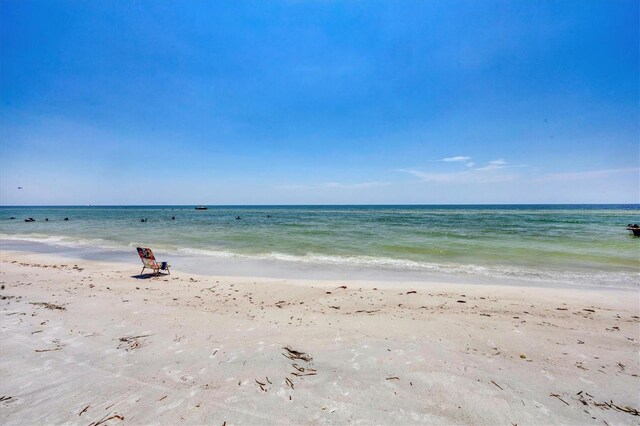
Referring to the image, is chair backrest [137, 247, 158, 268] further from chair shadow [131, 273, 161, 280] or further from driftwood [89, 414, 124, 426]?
driftwood [89, 414, 124, 426]

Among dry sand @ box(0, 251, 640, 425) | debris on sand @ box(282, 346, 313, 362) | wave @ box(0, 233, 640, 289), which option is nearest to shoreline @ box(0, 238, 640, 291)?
wave @ box(0, 233, 640, 289)

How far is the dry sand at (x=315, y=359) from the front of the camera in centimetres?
314

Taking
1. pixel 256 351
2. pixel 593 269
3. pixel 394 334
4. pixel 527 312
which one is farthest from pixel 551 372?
pixel 593 269

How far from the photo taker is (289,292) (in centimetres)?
773

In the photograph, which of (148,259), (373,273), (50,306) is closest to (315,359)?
(50,306)

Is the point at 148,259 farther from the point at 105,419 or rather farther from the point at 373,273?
the point at 105,419

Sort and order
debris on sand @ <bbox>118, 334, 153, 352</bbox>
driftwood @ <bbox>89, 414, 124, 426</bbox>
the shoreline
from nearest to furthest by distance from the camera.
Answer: driftwood @ <bbox>89, 414, 124, 426</bbox> < debris on sand @ <bbox>118, 334, 153, 352</bbox> < the shoreline

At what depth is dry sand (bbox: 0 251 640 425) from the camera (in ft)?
10.3

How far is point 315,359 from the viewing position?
4.13 meters

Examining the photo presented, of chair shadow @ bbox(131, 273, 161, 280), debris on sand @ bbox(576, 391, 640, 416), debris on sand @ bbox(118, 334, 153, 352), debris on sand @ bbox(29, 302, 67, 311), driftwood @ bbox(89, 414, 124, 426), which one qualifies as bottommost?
chair shadow @ bbox(131, 273, 161, 280)

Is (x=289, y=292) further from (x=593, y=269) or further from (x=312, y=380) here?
(x=593, y=269)

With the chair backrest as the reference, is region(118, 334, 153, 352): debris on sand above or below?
below

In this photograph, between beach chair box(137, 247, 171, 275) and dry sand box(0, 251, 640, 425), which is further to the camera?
beach chair box(137, 247, 171, 275)

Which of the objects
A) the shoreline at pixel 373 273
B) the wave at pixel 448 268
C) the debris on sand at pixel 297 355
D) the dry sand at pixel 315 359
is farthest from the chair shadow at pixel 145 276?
the debris on sand at pixel 297 355
